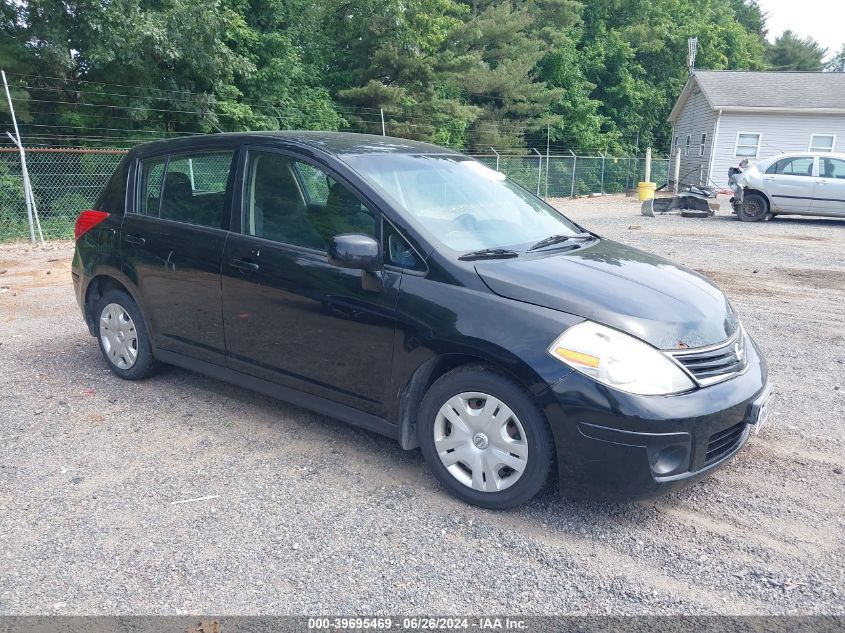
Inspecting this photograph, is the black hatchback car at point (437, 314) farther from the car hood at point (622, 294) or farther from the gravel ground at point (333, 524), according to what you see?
the gravel ground at point (333, 524)

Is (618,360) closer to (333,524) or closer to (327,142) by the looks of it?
(333,524)

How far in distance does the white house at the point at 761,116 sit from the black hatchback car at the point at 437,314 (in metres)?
28.6

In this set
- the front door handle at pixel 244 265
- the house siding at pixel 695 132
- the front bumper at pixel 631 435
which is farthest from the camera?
the house siding at pixel 695 132

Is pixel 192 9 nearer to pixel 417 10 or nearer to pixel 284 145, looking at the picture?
pixel 417 10

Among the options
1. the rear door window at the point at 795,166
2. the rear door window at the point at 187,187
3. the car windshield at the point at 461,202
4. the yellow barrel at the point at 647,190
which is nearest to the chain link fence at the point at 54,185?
the rear door window at the point at 187,187

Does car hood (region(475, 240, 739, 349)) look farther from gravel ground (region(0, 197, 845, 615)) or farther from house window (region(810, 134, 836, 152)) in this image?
house window (region(810, 134, 836, 152))

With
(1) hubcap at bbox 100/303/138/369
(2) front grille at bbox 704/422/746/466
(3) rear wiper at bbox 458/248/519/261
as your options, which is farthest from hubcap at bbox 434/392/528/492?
(1) hubcap at bbox 100/303/138/369

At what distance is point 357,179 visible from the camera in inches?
152

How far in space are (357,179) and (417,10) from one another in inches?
848

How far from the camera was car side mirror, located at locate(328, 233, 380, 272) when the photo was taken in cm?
353

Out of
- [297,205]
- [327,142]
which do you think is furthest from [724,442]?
[327,142]

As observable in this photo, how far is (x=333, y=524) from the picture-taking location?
3.34 metres

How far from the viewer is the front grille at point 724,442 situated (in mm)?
3240

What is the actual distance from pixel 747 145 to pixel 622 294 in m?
30.2
